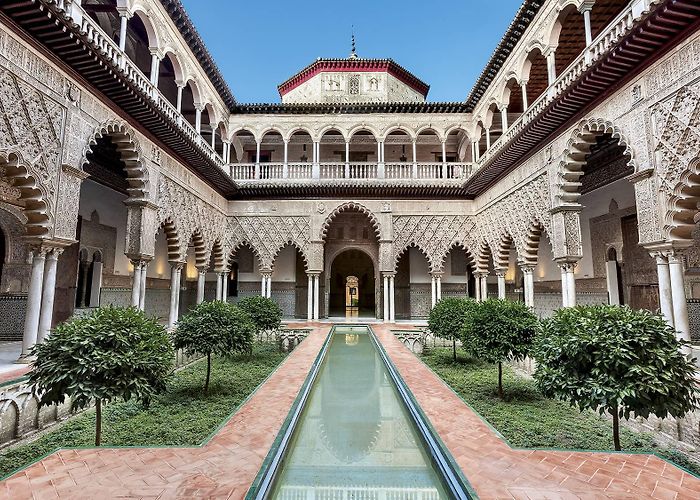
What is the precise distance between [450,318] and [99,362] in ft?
20.4

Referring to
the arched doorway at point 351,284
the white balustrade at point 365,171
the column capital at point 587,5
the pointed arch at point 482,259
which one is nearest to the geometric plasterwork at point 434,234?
the pointed arch at point 482,259

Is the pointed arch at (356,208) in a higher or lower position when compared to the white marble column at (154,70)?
lower

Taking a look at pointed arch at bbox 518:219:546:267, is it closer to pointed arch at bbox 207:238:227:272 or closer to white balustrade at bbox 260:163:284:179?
white balustrade at bbox 260:163:284:179

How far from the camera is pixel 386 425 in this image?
12.9ft

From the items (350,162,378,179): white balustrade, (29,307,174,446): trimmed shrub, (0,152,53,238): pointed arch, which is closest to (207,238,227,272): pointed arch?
(350,162,378,179): white balustrade

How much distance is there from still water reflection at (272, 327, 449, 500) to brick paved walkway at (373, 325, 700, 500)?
320mm

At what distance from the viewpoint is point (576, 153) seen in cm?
720

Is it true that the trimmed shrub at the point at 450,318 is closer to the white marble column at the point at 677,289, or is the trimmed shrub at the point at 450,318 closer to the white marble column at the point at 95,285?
the white marble column at the point at 677,289

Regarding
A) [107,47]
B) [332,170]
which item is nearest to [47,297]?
[107,47]

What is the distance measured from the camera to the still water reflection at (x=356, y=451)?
2600mm

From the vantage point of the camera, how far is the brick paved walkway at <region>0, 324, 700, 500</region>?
2.29 m

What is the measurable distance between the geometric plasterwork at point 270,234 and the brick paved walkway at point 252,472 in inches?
388

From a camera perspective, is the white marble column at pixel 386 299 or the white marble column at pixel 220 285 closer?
the white marble column at pixel 220 285

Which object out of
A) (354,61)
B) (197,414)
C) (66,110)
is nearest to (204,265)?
(66,110)
